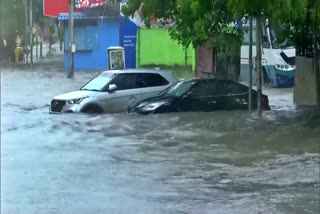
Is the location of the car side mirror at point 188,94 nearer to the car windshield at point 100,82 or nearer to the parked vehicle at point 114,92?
the parked vehicle at point 114,92

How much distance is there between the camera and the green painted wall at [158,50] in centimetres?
3559

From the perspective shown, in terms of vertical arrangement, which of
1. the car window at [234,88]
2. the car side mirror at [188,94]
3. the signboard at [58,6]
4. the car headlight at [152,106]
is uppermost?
the signboard at [58,6]

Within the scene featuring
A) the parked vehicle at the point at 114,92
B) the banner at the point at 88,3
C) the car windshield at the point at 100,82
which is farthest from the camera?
the banner at the point at 88,3

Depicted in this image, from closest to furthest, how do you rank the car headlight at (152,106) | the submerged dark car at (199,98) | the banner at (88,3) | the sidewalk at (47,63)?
the car headlight at (152,106) → the submerged dark car at (199,98) → the sidewalk at (47,63) → the banner at (88,3)

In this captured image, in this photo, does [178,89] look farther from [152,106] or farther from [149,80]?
[149,80]

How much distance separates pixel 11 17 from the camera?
5.52m

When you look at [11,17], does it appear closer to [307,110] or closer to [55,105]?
[55,105]

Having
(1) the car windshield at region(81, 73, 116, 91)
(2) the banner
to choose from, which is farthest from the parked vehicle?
(2) the banner

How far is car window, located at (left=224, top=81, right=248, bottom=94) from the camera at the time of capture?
59.9ft

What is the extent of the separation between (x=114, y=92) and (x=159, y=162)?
7.34 metres

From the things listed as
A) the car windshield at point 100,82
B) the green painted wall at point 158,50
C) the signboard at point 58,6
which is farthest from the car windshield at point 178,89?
the green painted wall at point 158,50

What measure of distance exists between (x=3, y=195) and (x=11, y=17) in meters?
2.20

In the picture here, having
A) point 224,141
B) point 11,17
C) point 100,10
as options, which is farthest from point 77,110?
point 100,10

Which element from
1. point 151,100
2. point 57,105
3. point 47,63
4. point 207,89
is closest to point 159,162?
point 151,100
